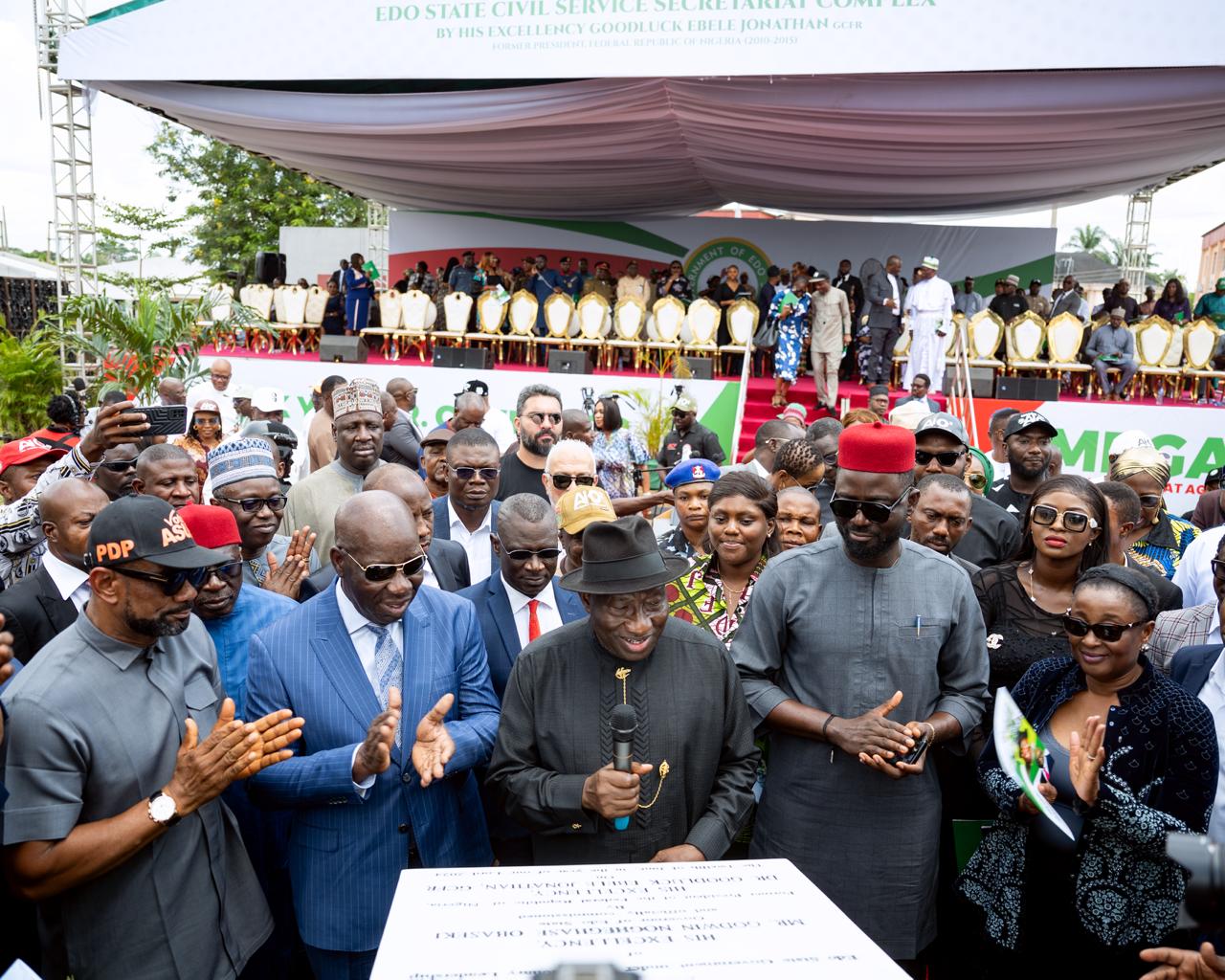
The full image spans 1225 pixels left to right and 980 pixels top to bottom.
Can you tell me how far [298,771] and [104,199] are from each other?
37.4 metres

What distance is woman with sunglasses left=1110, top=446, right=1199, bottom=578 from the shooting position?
5281 mm

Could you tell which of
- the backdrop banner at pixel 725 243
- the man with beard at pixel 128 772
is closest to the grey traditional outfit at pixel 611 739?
the man with beard at pixel 128 772

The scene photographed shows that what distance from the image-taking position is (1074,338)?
1491 cm

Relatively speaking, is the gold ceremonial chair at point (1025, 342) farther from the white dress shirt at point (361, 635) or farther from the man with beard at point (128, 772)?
the man with beard at point (128, 772)

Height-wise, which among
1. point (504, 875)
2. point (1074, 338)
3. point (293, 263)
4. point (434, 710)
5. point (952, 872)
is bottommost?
point (952, 872)

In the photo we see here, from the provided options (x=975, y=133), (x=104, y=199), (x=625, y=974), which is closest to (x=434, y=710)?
(x=625, y=974)

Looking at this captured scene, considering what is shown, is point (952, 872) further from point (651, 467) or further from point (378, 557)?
point (651, 467)

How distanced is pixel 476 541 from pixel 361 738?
7.72ft

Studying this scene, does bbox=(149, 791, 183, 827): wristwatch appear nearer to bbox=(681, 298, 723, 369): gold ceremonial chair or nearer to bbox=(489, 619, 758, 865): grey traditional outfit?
bbox=(489, 619, 758, 865): grey traditional outfit

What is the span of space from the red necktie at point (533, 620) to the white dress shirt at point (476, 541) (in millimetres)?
1143

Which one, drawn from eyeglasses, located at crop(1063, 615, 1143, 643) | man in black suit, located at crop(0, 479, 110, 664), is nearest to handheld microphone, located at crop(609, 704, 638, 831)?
eyeglasses, located at crop(1063, 615, 1143, 643)

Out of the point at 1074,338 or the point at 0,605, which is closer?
the point at 0,605

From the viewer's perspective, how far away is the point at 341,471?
5406mm

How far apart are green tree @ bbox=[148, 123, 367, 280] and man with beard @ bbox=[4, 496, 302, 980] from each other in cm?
3258
